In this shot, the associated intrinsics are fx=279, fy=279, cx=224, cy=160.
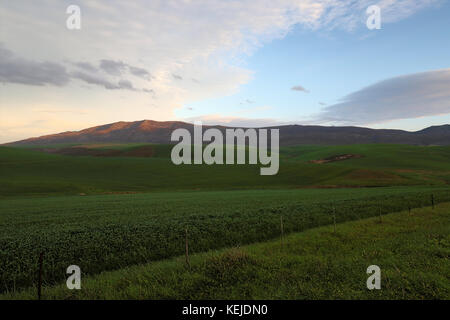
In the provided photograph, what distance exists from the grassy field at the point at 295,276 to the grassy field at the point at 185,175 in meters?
45.1

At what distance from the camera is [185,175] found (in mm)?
74812

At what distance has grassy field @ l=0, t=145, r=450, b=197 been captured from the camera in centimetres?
5559

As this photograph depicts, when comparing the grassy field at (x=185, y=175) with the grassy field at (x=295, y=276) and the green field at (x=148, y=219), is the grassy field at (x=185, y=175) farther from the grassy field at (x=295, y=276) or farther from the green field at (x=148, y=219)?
the grassy field at (x=295, y=276)

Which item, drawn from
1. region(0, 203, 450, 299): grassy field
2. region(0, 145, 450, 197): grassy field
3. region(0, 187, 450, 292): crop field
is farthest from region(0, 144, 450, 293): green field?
region(0, 203, 450, 299): grassy field

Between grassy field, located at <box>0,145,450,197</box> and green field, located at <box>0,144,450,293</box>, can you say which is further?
grassy field, located at <box>0,145,450,197</box>

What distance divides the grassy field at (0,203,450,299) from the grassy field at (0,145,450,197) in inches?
1777

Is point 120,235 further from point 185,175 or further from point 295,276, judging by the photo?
point 185,175

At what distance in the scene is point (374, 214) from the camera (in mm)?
24844

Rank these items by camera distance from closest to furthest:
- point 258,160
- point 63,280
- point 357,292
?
point 357,292, point 63,280, point 258,160

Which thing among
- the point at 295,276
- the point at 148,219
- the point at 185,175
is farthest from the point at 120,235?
the point at 185,175

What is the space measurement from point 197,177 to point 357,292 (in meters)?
63.9

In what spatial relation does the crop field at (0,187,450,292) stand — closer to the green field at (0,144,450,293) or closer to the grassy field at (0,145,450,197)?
the green field at (0,144,450,293)

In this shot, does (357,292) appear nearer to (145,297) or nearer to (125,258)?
(145,297)
